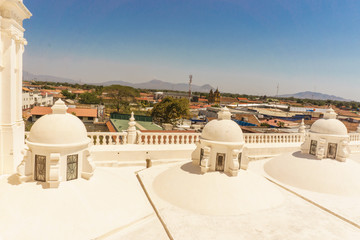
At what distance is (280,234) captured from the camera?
6918 mm

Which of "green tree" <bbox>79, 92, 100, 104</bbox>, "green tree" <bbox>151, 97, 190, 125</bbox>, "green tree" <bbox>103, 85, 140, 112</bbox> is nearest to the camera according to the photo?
"green tree" <bbox>151, 97, 190, 125</bbox>

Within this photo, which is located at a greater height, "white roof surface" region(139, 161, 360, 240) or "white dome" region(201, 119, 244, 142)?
"white dome" region(201, 119, 244, 142)

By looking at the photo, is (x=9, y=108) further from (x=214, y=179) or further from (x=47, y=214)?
(x=214, y=179)

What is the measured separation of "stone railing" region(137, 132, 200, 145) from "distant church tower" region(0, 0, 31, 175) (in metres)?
5.96

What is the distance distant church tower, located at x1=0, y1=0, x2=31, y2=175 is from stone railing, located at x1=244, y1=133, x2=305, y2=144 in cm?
1244

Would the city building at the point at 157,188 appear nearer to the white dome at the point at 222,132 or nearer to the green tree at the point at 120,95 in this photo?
the white dome at the point at 222,132

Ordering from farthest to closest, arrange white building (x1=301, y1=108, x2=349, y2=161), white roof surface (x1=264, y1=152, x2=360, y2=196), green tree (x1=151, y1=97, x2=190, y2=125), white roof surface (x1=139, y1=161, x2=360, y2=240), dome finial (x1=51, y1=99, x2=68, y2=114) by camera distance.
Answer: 1. green tree (x1=151, y1=97, x2=190, y2=125)
2. white building (x1=301, y1=108, x2=349, y2=161)
3. white roof surface (x1=264, y1=152, x2=360, y2=196)
4. dome finial (x1=51, y1=99, x2=68, y2=114)
5. white roof surface (x1=139, y1=161, x2=360, y2=240)

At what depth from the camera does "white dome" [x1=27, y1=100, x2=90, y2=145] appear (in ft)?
21.3

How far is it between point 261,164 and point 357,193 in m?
4.42

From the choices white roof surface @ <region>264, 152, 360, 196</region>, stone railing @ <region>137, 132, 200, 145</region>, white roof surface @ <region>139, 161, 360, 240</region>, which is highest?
stone railing @ <region>137, 132, 200, 145</region>

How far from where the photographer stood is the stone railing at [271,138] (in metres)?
15.8

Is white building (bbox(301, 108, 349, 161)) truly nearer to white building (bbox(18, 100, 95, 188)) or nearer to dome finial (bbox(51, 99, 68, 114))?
white building (bbox(18, 100, 95, 188))

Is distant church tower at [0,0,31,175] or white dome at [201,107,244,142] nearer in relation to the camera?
white dome at [201,107,244,142]

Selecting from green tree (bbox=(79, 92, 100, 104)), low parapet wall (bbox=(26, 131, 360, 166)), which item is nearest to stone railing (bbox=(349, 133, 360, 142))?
low parapet wall (bbox=(26, 131, 360, 166))
